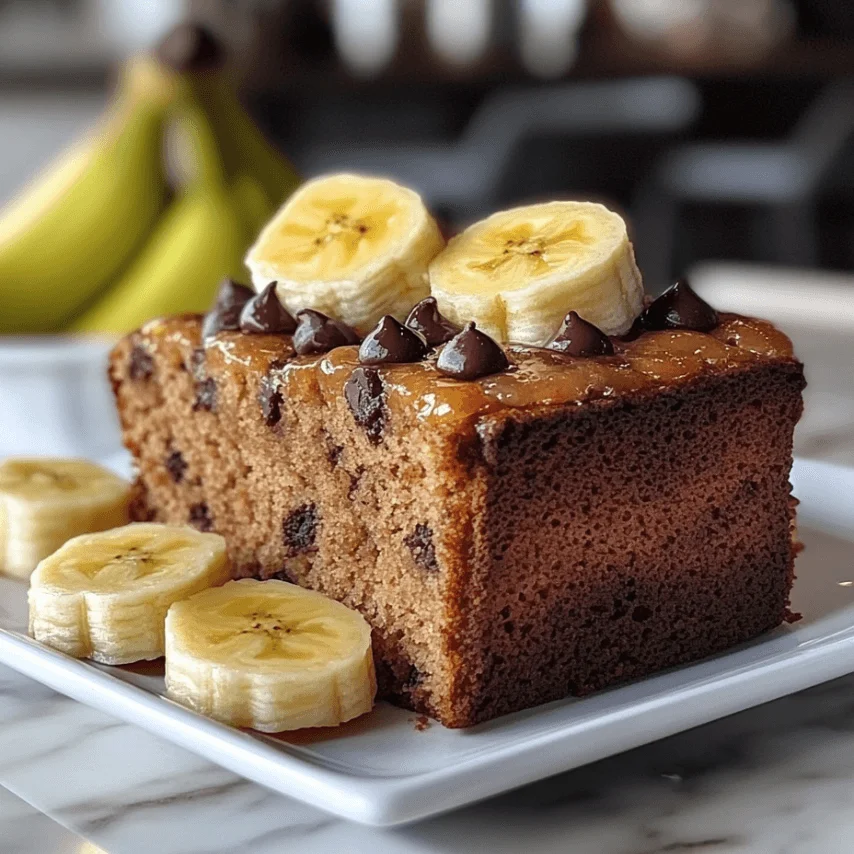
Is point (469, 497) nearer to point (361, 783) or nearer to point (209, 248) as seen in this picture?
point (361, 783)

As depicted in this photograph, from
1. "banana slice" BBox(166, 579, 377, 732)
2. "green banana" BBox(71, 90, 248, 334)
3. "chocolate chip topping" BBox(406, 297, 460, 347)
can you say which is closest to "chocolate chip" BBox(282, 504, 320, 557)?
"banana slice" BBox(166, 579, 377, 732)

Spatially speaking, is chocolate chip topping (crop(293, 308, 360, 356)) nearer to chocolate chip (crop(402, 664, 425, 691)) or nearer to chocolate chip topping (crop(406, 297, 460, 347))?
chocolate chip topping (crop(406, 297, 460, 347))

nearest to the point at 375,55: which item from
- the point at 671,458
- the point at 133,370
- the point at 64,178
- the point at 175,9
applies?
the point at 175,9

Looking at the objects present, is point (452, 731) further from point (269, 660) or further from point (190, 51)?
point (190, 51)

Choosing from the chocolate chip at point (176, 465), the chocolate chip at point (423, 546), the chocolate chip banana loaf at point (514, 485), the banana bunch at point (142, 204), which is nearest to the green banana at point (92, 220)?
the banana bunch at point (142, 204)

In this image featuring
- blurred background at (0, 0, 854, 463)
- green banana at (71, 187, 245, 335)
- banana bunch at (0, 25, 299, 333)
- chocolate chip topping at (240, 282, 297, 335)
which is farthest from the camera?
blurred background at (0, 0, 854, 463)

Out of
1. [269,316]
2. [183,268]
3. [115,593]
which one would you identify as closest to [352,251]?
[269,316]
